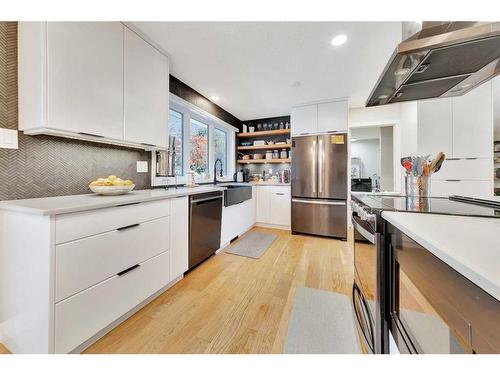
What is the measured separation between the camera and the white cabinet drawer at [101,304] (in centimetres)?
104

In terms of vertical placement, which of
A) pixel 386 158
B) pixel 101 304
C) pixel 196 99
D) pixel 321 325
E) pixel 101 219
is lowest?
pixel 321 325

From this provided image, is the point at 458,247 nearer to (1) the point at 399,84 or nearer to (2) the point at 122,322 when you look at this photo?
(1) the point at 399,84

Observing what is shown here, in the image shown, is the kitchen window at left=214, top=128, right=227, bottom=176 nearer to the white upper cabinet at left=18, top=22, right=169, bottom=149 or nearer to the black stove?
the white upper cabinet at left=18, top=22, right=169, bottom=149

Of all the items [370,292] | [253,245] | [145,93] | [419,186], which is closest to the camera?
[370,292]

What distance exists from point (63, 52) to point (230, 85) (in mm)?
1833

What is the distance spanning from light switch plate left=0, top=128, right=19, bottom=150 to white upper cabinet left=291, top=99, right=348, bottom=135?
10.7ft

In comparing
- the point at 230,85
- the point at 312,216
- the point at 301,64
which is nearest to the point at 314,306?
the point at 312,216

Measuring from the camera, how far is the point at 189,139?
295 cm

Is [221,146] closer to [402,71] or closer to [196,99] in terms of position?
[196,99]

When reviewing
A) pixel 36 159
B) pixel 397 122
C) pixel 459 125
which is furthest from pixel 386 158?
pixel 36 159

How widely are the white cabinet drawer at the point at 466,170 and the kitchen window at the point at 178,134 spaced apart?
3.42 meters

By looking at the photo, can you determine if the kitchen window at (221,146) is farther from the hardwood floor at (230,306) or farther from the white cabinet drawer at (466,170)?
the white cabinet drawer at (466,170)

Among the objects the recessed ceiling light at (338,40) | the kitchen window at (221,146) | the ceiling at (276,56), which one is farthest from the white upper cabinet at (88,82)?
the kitchen window at (221,146)

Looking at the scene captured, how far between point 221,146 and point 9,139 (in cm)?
305
